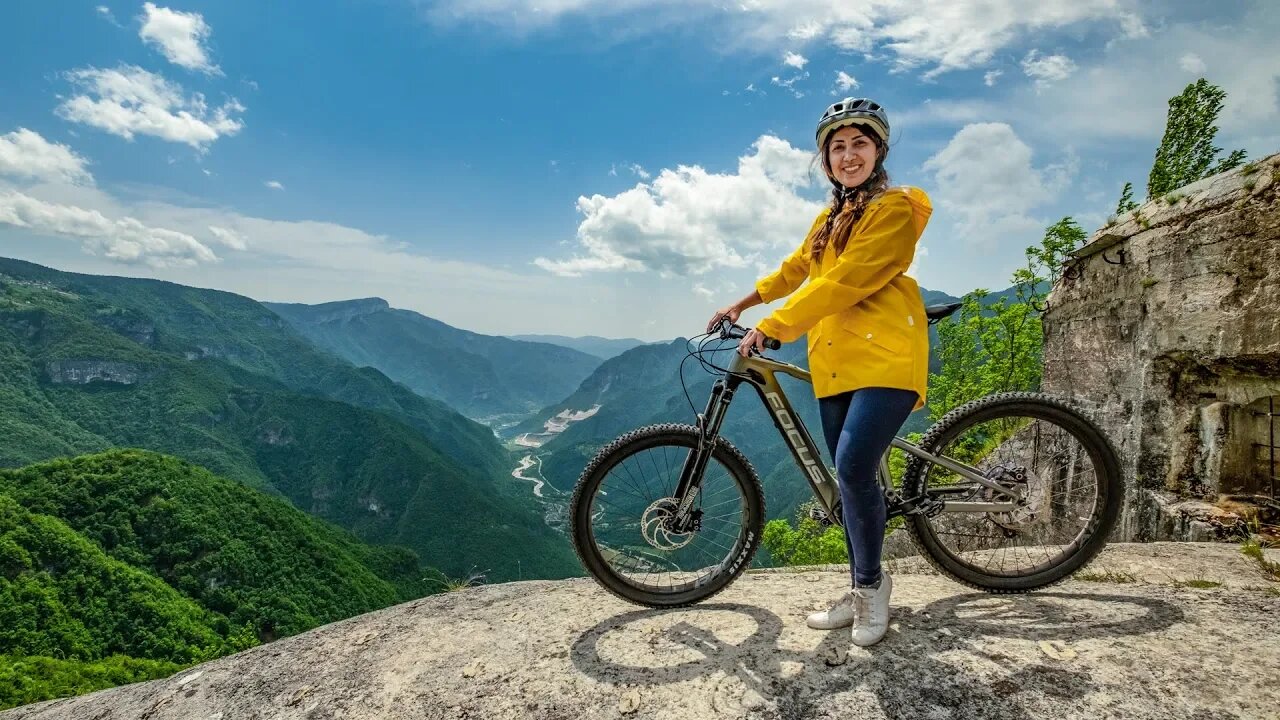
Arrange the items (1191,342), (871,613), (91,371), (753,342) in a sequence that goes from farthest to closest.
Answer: (91,371) < (1191,342) < (753,342) < (871,613)

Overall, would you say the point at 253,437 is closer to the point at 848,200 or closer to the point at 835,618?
the point at 835,618

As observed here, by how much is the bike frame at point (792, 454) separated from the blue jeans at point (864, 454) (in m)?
0.28

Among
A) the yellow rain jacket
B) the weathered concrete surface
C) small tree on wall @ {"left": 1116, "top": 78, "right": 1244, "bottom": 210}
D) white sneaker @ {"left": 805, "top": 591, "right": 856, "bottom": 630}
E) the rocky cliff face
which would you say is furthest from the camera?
the rocky cliff face

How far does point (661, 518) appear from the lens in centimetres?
324

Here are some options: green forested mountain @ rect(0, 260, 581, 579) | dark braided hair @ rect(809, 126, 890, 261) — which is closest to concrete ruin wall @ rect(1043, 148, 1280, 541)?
dark braided hair @ rect(809, 126, 890, 261)

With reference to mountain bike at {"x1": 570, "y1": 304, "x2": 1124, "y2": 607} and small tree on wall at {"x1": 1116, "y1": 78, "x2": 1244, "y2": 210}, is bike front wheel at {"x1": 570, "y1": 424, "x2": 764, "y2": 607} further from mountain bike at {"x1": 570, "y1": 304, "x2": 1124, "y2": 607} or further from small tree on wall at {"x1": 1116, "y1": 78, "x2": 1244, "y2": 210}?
small tree on wall at {"x1": 1116, "y1": 78, "x2": 1244, "y2": 210}

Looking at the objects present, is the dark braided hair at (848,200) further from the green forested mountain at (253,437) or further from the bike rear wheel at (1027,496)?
the green forested mountain at (253,437)

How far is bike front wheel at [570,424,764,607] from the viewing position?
3178 mm

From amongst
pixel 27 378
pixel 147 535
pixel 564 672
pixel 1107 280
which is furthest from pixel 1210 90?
pixel 27 378

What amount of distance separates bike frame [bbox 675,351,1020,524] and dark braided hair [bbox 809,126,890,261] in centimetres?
73

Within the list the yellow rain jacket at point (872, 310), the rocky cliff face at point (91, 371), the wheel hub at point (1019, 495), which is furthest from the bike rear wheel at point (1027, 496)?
the rocky cliff face at point (91, 371)

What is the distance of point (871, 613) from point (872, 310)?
148 centimetres

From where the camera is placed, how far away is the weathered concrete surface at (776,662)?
2248 millimetres

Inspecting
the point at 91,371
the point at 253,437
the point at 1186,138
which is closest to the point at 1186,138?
the point at 1186,138
